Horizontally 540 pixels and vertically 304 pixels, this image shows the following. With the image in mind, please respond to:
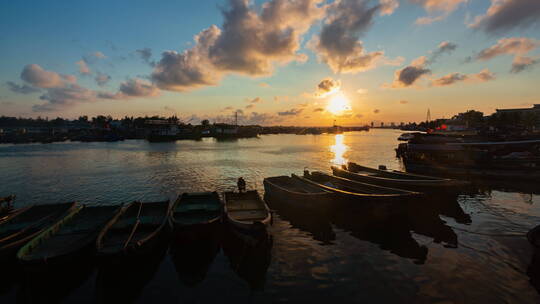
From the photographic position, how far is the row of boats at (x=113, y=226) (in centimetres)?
1138

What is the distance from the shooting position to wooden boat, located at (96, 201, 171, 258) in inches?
446

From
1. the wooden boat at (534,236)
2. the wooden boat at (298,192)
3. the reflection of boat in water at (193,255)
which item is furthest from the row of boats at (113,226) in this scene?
the wooden boat at (534,236)

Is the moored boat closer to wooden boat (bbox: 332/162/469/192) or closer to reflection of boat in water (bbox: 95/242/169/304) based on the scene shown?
wooden boat (bbox: 332/162/469/192)

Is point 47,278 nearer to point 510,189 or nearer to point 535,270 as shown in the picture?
point 535,270

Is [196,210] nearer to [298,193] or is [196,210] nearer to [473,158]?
[298,193]

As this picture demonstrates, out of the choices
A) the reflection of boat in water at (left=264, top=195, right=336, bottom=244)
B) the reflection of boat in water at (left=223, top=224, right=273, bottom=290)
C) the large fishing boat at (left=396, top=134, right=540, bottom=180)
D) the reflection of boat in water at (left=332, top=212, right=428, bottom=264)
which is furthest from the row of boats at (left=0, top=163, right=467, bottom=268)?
the large fishing boat at (left=396, top=134, right=540, bottom=180)

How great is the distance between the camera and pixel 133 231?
13.0m

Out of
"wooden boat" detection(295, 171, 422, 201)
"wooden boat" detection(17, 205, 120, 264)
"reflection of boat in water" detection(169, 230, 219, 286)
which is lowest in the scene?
"reflection of boat in water" detection(169, 230, 219, 286)

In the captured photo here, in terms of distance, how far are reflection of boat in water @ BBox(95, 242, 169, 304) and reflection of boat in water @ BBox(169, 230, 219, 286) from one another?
1.23 meters

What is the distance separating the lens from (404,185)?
23.3m

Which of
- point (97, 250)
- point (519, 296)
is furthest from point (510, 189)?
point (97, 250)

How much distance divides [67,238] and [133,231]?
13.9 feet

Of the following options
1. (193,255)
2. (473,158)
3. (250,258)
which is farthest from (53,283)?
(473,158)

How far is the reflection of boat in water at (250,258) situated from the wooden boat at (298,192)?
20.0ft
